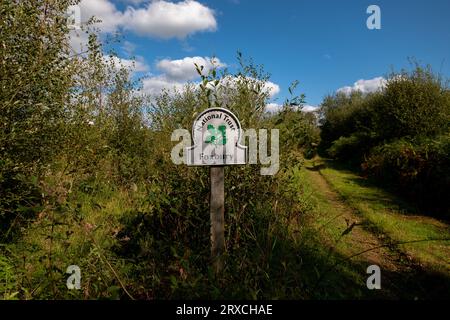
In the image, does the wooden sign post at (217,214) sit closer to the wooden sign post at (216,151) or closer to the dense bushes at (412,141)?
the wooden sign post at (216,151)

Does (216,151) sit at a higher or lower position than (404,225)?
higher

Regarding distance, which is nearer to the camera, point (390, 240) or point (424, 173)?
point (390, 240)

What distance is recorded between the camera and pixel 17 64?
16.8 feet

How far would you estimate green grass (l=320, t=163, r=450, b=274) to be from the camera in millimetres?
6414

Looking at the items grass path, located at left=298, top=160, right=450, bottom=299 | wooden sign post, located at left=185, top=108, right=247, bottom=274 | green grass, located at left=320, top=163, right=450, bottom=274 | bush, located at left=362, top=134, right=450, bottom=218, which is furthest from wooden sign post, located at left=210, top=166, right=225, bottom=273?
bush, located at left=362, top=134, right=450, bottom=218

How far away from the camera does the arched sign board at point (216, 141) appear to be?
4434 mm

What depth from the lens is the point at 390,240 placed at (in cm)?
735

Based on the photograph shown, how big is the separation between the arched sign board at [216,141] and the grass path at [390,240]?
1.69 metres

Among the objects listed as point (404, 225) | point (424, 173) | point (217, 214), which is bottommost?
point (404, 225)

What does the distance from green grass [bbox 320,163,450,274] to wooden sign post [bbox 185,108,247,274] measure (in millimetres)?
2253

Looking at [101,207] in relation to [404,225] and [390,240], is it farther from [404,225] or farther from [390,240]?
[404,225]

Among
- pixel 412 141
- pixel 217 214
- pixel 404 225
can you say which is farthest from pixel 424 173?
pixel 217 214

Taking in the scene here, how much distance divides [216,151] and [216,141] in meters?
0.14

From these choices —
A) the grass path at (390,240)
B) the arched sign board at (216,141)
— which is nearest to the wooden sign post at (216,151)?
the arched sign board at (216,141)
